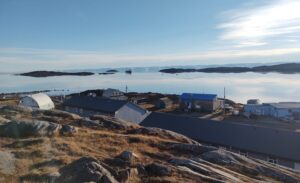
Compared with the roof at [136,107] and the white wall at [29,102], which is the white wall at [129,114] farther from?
the white wall at [29,102]

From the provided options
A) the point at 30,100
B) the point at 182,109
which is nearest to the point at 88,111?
the point at 30,100

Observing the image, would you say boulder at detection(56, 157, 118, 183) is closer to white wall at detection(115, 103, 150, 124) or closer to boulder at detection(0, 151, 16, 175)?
boulder at detection(0, 151, 16, 175)

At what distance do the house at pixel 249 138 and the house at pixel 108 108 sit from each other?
42.4 ft

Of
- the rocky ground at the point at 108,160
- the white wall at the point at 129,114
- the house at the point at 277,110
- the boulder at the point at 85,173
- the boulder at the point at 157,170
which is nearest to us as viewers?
the boulder at the point at 85,173


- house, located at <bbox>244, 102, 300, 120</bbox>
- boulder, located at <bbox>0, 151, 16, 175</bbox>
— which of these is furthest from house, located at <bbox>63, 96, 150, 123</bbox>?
boulder, located at <bbox>0, 151, 16, 175</bbox>

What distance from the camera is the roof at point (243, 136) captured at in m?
29.9

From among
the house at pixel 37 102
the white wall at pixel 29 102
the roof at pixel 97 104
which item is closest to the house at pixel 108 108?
the roof at pixel 97 104

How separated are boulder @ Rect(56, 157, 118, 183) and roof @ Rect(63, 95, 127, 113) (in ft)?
116

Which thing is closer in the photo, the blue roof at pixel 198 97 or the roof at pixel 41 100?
the roof at pixel 41 100

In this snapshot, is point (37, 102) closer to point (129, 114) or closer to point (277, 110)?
point (129, 114)

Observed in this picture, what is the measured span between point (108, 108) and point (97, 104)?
3.90 metres

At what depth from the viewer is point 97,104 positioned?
184ft

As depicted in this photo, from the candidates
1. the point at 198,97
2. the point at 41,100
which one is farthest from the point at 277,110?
the point at 41,100

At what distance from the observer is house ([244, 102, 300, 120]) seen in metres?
61.6
